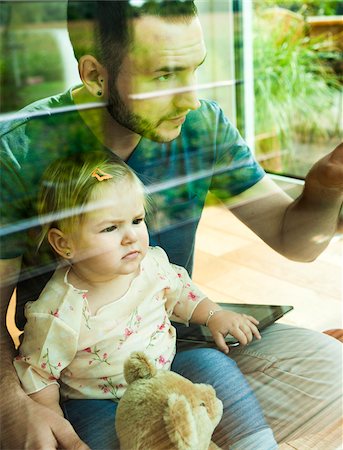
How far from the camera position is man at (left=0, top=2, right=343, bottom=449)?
822 millimetres

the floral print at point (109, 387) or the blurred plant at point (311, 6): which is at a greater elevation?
the blurred plant at point (311, 6)

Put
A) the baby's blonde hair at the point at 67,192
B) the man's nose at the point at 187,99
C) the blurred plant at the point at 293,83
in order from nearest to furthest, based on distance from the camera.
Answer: the baby's blonde hair at the point at 67,192
the man's nose at the point at 187,99
the blurred plant at the point at 293,83

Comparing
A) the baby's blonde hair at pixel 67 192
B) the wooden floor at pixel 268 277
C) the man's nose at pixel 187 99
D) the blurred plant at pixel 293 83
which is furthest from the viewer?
the blurred plant at pixel 293 83

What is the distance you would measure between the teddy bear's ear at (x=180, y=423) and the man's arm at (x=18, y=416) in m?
0.12

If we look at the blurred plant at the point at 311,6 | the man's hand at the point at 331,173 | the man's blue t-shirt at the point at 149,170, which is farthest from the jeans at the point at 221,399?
the blurred plant at the point at 311,6

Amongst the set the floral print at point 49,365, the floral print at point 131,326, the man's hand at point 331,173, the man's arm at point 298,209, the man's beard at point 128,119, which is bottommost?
the floral print at point 49,365

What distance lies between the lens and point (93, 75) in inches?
32.7

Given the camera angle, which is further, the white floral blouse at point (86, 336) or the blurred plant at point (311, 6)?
the blurred plant at point (311, 6)

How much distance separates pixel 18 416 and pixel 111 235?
272mm

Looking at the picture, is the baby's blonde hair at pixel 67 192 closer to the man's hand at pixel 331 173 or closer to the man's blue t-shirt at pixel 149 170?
the man's blue t-shirt at pixel 149 170

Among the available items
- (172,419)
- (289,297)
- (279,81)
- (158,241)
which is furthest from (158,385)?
(279,81)

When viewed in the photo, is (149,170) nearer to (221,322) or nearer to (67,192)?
(67,192)

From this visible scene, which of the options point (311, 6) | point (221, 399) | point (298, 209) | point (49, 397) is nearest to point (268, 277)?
point (298, 209)

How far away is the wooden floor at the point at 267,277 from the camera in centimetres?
105
